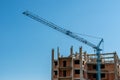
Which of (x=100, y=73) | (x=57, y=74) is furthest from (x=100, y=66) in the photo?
(x=57, y=74)

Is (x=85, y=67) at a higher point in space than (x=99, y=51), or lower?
lower

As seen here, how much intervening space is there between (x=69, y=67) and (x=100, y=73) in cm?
1130

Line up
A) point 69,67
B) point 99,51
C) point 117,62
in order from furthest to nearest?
point 99,51
point 117,62
point 69,67

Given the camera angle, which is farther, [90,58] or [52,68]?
[90,58]

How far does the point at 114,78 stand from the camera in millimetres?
84875

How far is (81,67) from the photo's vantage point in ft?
269

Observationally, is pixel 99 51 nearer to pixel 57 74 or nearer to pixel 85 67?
pixel 85 67

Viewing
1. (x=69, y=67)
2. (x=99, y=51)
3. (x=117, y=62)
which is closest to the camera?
(x=69, y=67)

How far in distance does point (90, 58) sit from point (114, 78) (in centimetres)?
1169

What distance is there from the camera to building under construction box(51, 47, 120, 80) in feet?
270

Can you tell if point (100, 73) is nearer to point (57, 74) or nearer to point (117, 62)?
point (117, 62)

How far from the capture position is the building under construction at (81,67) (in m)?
82.4

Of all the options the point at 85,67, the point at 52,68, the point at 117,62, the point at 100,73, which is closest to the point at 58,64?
the point at 52,68

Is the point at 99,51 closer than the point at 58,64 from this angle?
No
